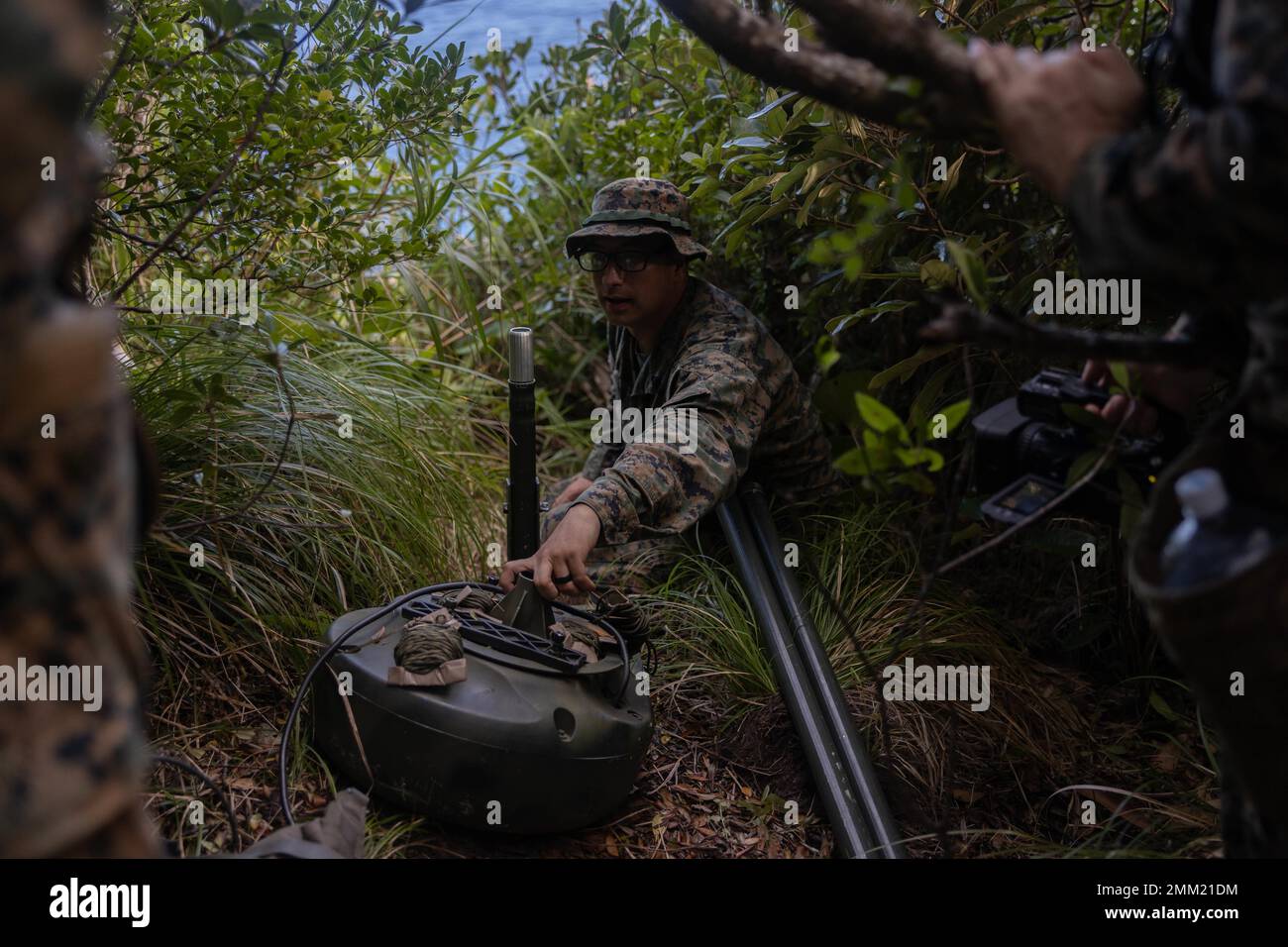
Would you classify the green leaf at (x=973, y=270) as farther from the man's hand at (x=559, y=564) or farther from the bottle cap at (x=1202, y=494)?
the man's hand at (x=559, y=564)

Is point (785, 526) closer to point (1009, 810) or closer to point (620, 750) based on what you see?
point (1009, 810)

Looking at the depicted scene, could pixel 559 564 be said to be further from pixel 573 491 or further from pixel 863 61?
pixel 863 61


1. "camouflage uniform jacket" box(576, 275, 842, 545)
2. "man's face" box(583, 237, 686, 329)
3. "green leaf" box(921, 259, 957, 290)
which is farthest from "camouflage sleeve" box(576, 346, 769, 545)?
"green leaf" box(921, 259, 957, 290)

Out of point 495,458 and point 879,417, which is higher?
point 495,458

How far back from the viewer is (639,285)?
3.42 m

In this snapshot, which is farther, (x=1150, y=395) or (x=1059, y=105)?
(x=1150, y=395)

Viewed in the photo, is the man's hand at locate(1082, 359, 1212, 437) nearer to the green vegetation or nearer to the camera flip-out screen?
the camera flip-out screen

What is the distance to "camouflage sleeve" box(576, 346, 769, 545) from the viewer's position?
8.91 feet

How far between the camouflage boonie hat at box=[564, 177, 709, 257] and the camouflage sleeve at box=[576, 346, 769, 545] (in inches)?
16.4

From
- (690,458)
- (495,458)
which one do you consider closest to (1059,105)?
(690,458)

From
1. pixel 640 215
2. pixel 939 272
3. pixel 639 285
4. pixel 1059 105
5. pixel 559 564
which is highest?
pixel 640 215

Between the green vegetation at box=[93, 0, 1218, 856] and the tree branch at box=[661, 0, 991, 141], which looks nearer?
the tree branch at box=[661, 0, 991, 141]

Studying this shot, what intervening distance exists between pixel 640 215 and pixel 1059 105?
217 cm

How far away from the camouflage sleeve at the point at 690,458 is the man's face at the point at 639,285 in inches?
12.2
